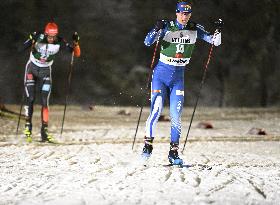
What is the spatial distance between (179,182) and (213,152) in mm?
3355

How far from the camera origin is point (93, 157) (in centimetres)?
712

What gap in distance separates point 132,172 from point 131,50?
59.7 ft

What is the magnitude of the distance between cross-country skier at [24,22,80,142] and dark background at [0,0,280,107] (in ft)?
42.7

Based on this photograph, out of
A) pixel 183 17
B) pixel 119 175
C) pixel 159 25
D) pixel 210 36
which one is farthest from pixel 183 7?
pixel 119 175

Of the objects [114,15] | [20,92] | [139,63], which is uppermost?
[114,15]

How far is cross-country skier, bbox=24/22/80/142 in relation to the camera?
931 cm

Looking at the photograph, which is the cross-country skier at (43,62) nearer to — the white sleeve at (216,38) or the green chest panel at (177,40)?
the green chest panel at (177,40)

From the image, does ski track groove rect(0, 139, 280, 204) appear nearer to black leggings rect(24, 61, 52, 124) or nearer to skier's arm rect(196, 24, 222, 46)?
skier's arm rect(196, 24, 222, 46)

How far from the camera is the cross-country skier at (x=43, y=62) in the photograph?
9.31 m

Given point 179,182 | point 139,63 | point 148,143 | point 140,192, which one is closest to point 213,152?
point 148,143

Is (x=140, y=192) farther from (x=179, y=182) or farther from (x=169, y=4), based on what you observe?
(x=169, y=4)

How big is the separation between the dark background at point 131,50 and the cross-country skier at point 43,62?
42.7 feet

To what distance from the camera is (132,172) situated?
551cm

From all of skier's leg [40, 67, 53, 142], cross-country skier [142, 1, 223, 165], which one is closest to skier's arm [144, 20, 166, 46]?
cross-country skier [142, 1, 223, 165]
